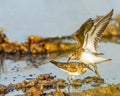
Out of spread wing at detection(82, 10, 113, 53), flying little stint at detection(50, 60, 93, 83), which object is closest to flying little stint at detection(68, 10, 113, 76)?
spread wing at detection(82, 10, 113, 53)

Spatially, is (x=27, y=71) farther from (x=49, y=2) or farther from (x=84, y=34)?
(x=49, y=2)

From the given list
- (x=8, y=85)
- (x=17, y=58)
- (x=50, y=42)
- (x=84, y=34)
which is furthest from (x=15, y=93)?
(x=50, y=42)

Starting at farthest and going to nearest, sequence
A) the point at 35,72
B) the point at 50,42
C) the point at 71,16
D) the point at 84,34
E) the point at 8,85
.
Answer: the point at 71,16, the point at 50,42, the point at 35,72, the point at 8,85, the point at 84,34

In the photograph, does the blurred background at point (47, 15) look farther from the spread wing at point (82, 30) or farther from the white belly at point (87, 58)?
the spread wing at point (82, 30)

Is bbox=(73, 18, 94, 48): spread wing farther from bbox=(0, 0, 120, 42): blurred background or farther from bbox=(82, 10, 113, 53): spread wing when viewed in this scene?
bbox=(0, 0, 120, 42): blurred background

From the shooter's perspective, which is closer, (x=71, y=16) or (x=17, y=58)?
(x=17, y=58)
